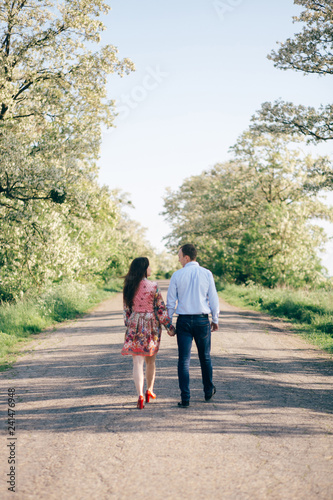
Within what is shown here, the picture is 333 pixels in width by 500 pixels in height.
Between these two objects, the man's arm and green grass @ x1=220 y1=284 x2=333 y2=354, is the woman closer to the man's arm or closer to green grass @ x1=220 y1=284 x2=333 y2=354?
the man's arm

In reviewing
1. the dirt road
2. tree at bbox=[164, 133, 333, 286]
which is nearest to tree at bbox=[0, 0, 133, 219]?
the dirt road

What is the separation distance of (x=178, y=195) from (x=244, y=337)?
125ft

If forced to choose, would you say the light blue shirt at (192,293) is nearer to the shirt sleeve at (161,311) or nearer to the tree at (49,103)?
the shirt sleeve at (161,311)

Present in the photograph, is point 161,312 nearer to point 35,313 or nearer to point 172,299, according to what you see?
point 172,299

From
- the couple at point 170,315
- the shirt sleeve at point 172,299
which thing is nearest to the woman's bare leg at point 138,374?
the couple at point 170,315

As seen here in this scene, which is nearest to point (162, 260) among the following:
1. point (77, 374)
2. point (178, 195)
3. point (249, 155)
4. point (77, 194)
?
point (178, 195)

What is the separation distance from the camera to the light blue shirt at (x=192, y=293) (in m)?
6.37

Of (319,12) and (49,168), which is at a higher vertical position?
(319,12)

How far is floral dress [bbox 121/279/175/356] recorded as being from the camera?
20.7 feet

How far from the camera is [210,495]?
11.9ft

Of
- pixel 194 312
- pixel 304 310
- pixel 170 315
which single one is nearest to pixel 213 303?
pixel 194 312

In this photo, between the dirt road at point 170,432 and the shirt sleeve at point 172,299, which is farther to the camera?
the shirt sleeve at point 172,299

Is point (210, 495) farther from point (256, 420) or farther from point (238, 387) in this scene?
point (238, 387)

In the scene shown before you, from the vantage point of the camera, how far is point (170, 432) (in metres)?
5.07
